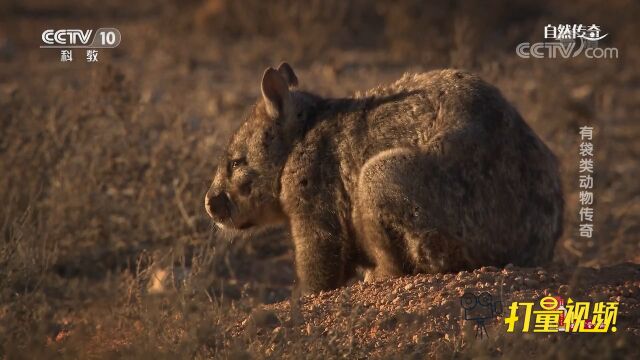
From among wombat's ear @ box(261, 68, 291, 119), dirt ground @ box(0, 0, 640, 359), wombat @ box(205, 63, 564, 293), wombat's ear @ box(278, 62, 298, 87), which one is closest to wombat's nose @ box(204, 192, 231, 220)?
wombat @ box(205, 63, 564, 293)

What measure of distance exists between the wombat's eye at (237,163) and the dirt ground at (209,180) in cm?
58

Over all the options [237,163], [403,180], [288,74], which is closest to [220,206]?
[237,163]

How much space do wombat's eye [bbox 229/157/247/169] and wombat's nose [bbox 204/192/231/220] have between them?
0.22m

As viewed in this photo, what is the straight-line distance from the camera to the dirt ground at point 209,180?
5.37 metres

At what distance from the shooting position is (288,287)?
848cm

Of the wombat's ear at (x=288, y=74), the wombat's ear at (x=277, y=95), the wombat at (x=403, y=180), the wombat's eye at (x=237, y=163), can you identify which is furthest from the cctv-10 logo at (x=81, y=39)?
the wombat at (x=403, y=180)

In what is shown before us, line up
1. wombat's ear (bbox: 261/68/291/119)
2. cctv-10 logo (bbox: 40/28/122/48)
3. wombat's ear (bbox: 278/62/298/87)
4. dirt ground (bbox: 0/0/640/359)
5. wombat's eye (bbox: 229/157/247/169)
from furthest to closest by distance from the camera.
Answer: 1. cctv-10 logo (bbox: 40/28/122/48)
2. wombat's ear (bbox: 278/62/298/87)
3. wombat's eye (bbox: 229/157/247/169)
4. wombat's ear (bbox: 261/68/291/119)
5. dirt ground (bbox: 0/0/640/359)

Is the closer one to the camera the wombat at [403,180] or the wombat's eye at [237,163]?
the wombat at [403,180]

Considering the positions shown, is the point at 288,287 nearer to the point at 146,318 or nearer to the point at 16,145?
the point at 16,145

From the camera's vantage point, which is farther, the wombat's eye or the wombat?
the wombat's eye

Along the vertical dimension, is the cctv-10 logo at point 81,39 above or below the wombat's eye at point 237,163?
above

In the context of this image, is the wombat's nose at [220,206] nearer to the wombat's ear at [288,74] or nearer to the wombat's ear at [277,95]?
the wombat's ear at [277,95]

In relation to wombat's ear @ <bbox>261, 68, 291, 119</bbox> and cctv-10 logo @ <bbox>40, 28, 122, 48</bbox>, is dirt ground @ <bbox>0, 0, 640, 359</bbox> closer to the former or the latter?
cctv-10 logo @ <bbox>40, 28, 122, 48</bbox>

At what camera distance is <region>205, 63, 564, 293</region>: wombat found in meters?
6.14
